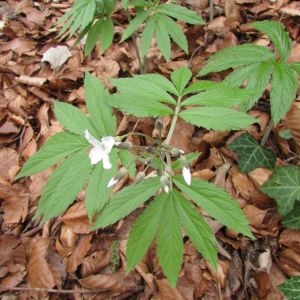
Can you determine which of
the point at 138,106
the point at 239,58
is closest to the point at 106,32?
the point at 239,58

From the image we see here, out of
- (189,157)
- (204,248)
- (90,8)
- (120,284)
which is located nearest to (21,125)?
(90,8)

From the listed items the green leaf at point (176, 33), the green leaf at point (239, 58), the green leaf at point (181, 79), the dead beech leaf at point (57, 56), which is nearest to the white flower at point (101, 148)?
the green leaf at point (181, 79)

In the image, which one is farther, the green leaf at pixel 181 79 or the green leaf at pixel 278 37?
the green leaf at pixel 278 37

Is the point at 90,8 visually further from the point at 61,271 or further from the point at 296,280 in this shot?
the point at 296,280

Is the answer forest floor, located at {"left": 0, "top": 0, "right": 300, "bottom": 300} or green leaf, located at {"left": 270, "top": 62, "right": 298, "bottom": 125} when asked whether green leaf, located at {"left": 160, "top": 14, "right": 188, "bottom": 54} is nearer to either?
forest floor, located at {"left": 0, "top": 0, "right": 300, "bottom": 300}

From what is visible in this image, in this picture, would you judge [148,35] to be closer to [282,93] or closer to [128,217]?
[282,93]

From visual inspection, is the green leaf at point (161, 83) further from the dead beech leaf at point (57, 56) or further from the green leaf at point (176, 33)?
the dead beech leaf at point (57, 56)

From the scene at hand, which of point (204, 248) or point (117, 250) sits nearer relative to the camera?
point (204, 248)

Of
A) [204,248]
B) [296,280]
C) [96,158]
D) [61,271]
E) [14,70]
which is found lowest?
[61,271]
